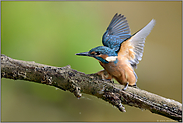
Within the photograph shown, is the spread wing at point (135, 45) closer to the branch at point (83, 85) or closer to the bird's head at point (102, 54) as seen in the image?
the bird's head at point (102, 54)

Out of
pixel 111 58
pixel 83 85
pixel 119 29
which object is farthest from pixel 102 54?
pixel 119 29

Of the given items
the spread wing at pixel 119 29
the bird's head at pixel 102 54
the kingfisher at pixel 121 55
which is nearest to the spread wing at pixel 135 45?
the kingfisher at pixel 121 55

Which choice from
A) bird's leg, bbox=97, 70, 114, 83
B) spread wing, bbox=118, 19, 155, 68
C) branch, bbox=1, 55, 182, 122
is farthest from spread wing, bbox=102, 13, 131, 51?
branch, bbox=1, 55, 182, 122

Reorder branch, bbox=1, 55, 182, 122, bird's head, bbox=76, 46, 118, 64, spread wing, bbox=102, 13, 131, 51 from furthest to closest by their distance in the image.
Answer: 1. spread wing, bbox=102, 13, 131, 51
2. bird's head, bbox=76, 46, 118, 64
3. branch, bbox=1, 55, 182, 122

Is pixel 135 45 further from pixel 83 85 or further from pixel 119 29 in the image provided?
pixel 83 85

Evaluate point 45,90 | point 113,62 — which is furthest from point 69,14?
point 113,62

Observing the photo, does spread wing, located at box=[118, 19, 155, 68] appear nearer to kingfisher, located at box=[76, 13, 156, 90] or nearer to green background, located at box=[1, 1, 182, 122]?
kingfisher, located at box=[76, 13, 156, 90]
